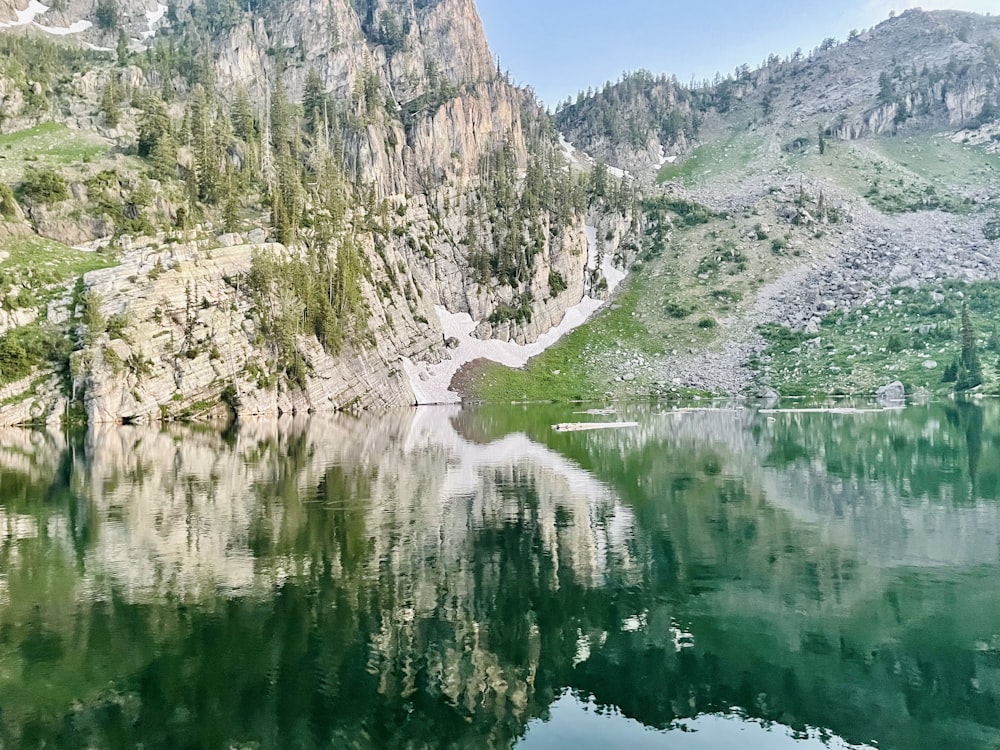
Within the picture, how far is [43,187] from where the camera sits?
105 meters

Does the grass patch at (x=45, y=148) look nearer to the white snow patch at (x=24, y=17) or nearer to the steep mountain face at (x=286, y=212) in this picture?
the steep mountain face at (x=286, y=212)

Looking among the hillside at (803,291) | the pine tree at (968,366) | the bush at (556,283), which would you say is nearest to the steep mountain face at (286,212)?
the bush at (556,283)

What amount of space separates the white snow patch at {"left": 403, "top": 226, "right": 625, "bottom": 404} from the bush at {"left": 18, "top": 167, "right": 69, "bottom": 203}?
5858 centimetres

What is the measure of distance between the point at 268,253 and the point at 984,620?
100768 mm

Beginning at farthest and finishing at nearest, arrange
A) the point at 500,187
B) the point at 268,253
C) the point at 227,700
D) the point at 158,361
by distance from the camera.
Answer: the point at 500,187
the point at 268,253
the point at 158,361
the point at 227,700

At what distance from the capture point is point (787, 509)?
1221 inches

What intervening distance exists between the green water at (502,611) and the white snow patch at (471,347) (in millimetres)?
82296

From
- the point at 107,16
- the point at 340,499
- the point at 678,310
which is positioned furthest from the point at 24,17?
the point at 340,499

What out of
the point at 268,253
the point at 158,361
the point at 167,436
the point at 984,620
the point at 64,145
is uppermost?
the point at 64,145

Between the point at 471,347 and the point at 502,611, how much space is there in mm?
118956

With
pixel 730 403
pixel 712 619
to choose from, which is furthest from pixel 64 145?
pixel 712 619

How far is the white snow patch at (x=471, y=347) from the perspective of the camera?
403 ft

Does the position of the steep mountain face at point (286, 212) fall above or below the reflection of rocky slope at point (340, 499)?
above

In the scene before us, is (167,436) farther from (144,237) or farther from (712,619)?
(712,619)
